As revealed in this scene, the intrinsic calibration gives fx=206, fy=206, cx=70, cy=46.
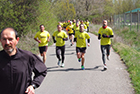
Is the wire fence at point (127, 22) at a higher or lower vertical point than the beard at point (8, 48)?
lower

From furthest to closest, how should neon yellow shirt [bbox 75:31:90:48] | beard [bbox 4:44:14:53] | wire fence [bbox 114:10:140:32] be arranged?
wire fence [bbox 114:10:140:32] → neon yellow shirt [bbox 75:31:90:48] → beard [bbox 4:44:14:53]

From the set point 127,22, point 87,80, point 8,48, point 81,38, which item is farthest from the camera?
point 127,22

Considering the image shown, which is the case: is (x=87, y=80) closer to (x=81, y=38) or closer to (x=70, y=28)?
(x=81, y=38)

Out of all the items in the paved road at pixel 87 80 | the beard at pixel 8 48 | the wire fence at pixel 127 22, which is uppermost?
the beard at pixel 8 48

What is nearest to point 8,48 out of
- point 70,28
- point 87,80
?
point 87,80

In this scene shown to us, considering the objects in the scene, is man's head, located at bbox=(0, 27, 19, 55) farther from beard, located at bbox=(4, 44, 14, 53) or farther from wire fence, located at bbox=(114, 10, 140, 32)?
wire fence, located at bbox=(114, 10, 140, 32)

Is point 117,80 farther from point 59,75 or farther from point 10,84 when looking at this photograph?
point 10,84

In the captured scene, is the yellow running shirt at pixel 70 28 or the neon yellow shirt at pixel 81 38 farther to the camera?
the yellow running shirt at pixel 70 28

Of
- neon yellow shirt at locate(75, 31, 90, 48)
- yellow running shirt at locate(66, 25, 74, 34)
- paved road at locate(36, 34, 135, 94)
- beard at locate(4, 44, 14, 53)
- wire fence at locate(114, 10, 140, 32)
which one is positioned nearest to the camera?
beard at locate(4, 44, 14, 53)

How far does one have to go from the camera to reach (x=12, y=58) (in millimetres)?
2514

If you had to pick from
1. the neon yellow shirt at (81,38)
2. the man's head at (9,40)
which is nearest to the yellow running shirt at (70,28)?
the neon yellow shirt at (81,38)

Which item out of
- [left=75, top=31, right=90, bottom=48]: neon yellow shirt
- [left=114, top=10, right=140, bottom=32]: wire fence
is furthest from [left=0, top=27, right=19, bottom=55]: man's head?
[left=114, top=10, right=140, bottom=32]: wire fence

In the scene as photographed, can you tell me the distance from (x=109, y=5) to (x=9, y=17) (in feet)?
154

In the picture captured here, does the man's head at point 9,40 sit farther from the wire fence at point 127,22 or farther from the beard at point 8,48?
the wire fence at point 127,22
